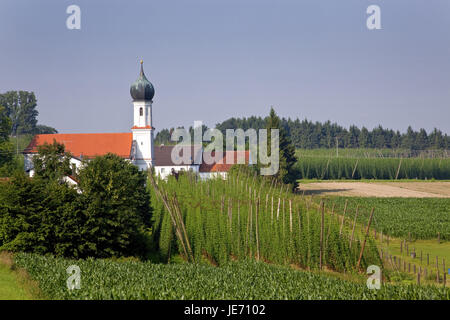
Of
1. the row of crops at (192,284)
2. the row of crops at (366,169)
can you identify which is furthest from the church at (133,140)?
the row of crops at (192,284)

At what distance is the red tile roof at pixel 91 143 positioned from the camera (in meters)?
76.8

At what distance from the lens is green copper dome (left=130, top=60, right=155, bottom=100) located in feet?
250

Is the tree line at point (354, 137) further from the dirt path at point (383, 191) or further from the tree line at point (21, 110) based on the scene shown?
the dirt path at point (383, 191)

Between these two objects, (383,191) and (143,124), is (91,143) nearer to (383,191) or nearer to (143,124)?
(143,124)

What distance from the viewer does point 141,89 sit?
76.2m

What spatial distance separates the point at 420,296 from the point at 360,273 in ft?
34.3

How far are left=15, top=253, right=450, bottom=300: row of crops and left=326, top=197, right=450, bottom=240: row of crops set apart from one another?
11253 millimetres

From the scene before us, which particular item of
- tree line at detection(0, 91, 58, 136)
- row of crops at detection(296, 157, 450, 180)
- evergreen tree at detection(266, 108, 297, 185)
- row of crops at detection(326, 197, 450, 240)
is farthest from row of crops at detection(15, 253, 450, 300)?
tree line at detection(0, 91, 58, 136)

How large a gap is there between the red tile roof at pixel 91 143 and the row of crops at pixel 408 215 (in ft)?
95.8

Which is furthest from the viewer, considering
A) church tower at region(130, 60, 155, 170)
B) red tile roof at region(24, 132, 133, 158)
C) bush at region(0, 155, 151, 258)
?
red tile roof at region(24, 132, 133, 158)

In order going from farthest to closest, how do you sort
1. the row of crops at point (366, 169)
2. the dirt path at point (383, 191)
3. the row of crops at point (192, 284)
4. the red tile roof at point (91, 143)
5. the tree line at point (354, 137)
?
the tree line at point (354, 137)
the row of crops at point (366, 169)
the red tile roof at point (91, 143)
the dirt path at point (383, 191)
the row of crops at point (192, 284)

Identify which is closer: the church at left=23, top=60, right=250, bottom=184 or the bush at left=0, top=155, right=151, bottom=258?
the bush at left=0, top=155, right=151, bottom=258

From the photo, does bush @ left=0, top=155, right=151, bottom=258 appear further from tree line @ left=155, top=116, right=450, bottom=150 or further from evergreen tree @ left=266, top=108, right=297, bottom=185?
tree line @ left=155, top=116, right=450, bottom=150

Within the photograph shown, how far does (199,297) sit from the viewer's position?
59.9ft
